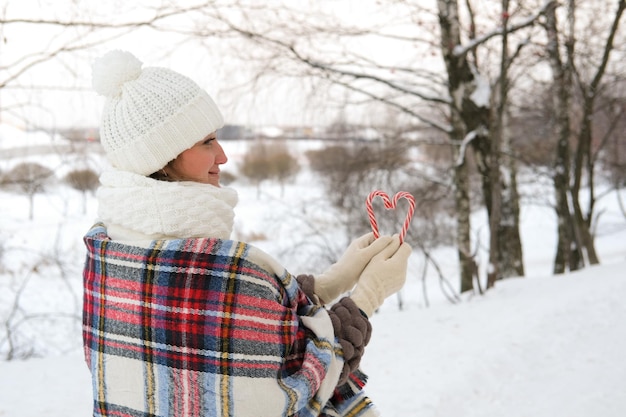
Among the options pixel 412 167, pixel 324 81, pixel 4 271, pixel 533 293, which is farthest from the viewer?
pixel 412 167

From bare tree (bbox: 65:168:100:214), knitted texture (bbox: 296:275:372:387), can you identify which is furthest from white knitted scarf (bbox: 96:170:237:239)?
bare tree (bbox: 65:168:100:214)

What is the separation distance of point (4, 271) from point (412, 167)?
19.9 ft

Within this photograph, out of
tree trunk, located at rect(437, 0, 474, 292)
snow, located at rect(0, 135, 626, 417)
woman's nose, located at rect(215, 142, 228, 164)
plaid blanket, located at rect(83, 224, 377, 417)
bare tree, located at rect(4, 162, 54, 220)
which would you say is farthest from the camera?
tree trunk, located at rect(437, 0, 474, 292)

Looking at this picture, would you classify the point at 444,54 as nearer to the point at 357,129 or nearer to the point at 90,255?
the point at 357,129

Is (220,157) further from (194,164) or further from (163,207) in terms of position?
(163,207)

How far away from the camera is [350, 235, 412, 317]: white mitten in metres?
1.58

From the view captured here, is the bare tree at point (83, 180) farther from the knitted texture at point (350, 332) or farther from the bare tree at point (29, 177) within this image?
the knitted texture at point (350, 332)

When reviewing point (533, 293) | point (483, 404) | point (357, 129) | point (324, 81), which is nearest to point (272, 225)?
point (357, 129)

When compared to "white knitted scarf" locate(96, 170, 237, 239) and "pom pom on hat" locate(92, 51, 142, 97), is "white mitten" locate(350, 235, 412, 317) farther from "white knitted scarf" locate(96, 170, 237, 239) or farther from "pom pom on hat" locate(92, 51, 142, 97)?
"pom pom on hat" locate(92, 51, 142, 97)

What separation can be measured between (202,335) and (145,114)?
0.57m

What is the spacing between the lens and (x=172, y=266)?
51.3 inches

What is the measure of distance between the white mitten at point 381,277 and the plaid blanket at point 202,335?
21cm

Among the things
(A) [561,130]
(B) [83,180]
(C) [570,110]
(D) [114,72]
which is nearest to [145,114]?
(D) [114,72]

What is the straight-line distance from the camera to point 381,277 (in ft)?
5.32
